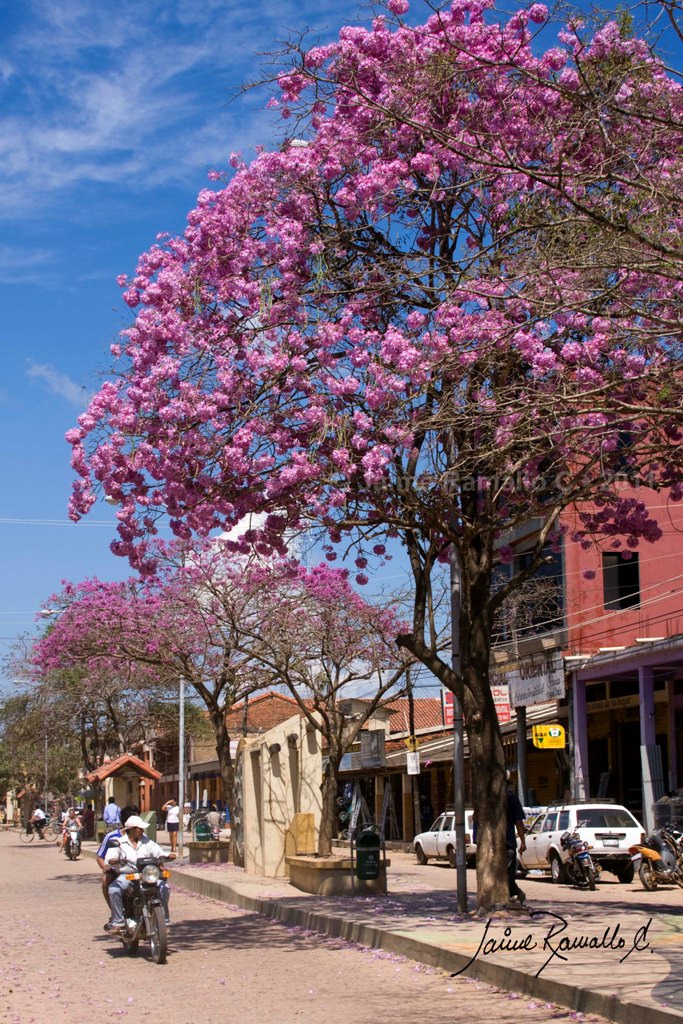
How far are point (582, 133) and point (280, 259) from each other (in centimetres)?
438

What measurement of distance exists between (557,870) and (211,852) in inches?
460

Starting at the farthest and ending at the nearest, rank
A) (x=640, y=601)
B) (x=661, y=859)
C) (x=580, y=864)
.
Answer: (x=640, y=601), (x=580, y=864), (x=661, y=859)

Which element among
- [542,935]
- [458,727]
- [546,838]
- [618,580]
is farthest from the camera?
[618,580]

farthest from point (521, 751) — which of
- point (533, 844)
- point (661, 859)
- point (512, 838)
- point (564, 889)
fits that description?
point (512, 838)

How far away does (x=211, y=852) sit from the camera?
A: 34.2 meters

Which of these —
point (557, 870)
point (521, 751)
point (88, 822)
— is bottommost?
point (88, 822)

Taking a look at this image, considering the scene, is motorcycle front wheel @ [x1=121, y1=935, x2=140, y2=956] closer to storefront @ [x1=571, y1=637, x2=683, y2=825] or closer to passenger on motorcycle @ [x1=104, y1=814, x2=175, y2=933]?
passenger on motorcycle @ [x1=104, y1=814, x2=175, y2=933]

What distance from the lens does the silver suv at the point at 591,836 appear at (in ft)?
81.0

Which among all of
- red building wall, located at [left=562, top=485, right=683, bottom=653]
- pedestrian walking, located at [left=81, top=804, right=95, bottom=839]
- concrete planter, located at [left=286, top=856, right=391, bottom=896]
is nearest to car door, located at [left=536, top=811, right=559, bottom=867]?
Result: concrete planter, located at [left=286, top=856, right=391, bottom=896]

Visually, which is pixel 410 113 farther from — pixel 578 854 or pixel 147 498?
pixel 578 854

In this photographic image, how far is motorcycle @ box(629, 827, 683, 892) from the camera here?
68.1 feet

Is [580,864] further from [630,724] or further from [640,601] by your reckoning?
[640,601]

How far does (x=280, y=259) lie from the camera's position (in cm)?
1452

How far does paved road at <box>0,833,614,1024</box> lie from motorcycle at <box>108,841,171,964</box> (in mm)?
207
